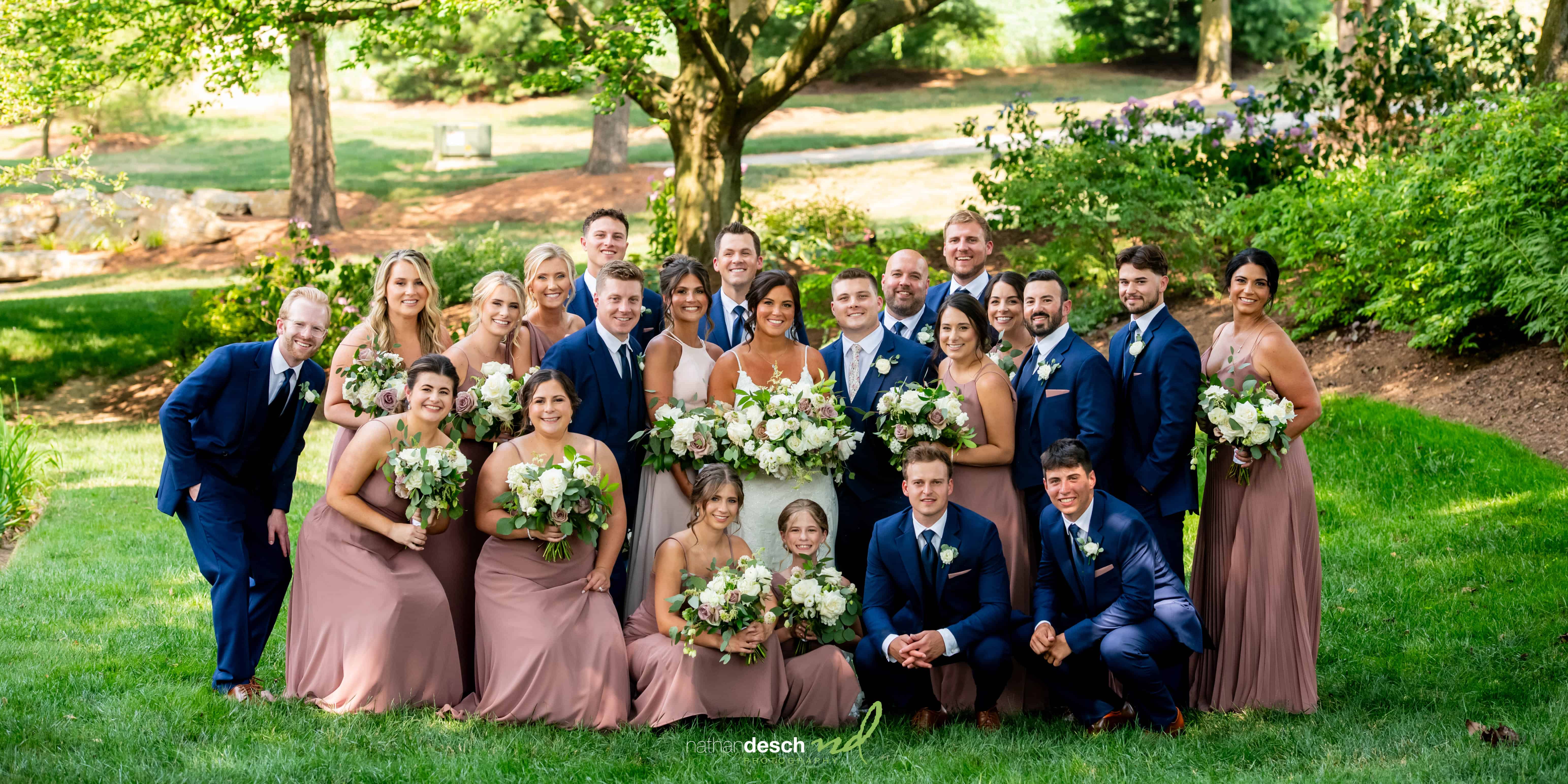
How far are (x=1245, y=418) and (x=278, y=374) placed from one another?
178 inches

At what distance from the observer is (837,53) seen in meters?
12.9

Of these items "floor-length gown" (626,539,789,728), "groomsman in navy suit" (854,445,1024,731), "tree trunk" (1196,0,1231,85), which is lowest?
"floor-length gown" (626,539,789,728)

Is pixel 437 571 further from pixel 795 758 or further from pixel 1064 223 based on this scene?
pixel 1064 223

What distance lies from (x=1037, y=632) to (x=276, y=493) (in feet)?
12.2

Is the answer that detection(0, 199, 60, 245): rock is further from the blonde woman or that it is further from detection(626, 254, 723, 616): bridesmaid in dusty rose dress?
detection(626, 254, 723, 616): bridesmaid in dusty rose dress

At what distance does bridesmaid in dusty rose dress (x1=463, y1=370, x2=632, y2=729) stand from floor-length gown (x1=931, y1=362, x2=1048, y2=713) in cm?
158

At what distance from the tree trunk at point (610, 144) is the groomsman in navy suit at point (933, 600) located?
69.8ft

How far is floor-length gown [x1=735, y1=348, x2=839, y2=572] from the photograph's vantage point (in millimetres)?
6301

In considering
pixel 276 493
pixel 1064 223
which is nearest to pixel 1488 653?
pixel 276 493

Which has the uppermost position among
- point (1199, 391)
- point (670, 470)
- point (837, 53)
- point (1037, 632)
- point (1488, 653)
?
point (837, 53)

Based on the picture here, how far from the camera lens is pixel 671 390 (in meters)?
6.54

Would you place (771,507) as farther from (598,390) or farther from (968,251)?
(968,251)

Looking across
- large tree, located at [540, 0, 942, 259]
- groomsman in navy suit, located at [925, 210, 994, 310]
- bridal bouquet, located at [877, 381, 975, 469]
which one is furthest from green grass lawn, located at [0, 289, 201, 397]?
bridal bouquet, located at [877, 381, 975, 469]

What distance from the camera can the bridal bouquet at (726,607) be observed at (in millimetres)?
5531
